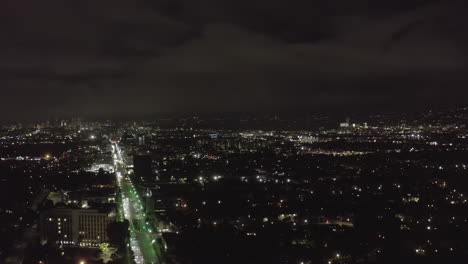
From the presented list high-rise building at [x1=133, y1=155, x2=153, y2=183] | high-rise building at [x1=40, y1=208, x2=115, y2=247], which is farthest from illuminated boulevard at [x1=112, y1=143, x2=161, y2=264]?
high-rise building at [x1=40, y1=208, x2=115, y2=247]

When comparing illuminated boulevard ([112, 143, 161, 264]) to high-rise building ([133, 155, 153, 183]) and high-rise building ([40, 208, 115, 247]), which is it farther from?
high-rise building ([40, 208, 115, 247])

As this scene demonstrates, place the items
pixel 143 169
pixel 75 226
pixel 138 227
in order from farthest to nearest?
pixel 143 169
pixel 138 227
pixel 75 226

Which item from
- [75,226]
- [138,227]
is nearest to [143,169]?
[138,227]

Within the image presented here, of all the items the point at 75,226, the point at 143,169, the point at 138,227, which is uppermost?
the point at 143,169

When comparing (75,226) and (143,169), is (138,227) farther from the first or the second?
(143,169)

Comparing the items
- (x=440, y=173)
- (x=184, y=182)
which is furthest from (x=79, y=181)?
(x=440, y=173)

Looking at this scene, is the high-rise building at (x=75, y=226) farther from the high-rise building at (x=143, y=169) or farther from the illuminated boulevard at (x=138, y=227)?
the high-rise building at (x=143, y=169)

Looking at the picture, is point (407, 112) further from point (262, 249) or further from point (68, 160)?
point (262, 249)
